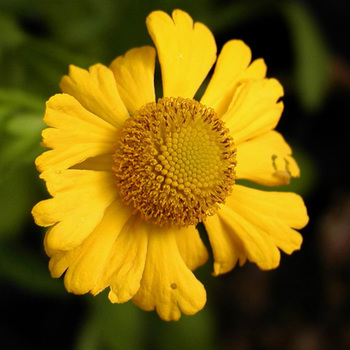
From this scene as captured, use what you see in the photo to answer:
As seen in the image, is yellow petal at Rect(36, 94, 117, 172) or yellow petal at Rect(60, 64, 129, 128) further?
yellow petal at Rect(60, 64, 129, 128)

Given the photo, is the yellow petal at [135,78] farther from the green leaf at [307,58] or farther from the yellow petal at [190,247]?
the green leaf at [307,58]

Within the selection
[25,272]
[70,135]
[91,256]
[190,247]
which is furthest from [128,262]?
[25,272]

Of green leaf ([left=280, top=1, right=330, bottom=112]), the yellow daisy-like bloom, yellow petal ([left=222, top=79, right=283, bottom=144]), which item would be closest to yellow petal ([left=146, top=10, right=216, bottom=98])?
the yellow daisy-like bloom

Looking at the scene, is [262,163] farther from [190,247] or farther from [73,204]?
[73,204]

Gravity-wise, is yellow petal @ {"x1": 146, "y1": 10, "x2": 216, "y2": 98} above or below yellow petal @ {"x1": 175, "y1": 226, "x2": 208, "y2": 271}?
above

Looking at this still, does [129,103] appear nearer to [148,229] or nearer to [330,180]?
[148,229]

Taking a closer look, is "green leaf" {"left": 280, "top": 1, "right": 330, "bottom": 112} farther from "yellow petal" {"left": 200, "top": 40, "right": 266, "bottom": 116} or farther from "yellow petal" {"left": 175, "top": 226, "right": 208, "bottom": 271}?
"yellow petal" {"left": 175, "top": 226, "right": 208, "bottom": 271}

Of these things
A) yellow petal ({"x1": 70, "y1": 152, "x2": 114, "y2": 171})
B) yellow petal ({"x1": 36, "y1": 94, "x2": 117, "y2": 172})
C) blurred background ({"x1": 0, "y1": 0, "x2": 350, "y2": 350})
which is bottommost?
blurred background ({"x1": 0, "y1": 0, "x2": 350, "y2": 350})
